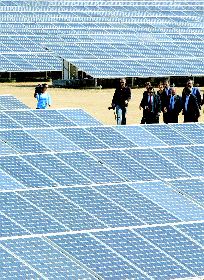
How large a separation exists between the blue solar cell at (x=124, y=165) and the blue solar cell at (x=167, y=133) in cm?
179

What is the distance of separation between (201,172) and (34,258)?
5.99 meters

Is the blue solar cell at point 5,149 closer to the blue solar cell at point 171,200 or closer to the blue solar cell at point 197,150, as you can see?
the blue solar cell at point 171,200

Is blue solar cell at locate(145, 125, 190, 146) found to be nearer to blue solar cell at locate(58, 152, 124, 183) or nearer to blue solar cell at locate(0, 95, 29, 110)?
blue solar cell at locate(58, 152, 124, 183)

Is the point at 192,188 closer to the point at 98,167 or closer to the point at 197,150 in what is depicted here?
the point at 98,167

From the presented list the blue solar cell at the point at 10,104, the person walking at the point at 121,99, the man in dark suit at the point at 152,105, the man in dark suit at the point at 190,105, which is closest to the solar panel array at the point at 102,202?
the blue solar cell at the point at 10,104

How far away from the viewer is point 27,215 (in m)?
20.4

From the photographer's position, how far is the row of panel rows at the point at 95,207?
20141 mm

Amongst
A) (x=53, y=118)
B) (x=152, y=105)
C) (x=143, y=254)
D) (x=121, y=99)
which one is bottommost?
(x=143, y=254)

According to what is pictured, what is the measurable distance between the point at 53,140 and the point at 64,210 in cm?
430

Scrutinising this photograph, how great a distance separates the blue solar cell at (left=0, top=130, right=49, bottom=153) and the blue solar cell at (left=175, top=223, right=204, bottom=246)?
14.5 feet

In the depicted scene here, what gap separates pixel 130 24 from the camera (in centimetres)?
6122

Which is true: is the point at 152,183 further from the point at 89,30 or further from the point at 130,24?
the point at 130,24

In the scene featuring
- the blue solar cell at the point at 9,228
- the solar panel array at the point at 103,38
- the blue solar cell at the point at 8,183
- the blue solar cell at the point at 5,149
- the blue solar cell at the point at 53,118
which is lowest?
the solar panel array at the point at 103,38

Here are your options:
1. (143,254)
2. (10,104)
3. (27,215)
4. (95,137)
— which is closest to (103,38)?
(10,104)
